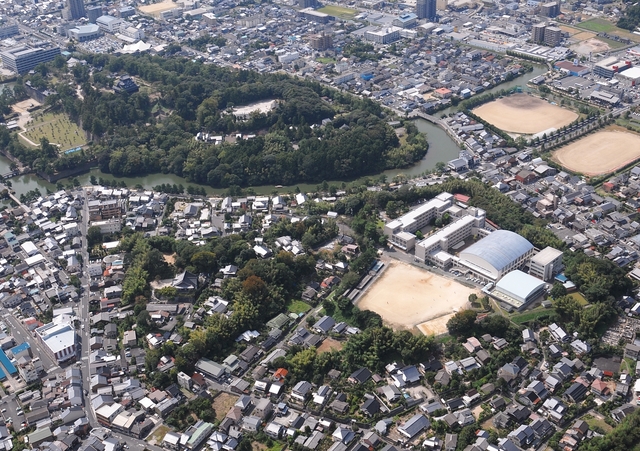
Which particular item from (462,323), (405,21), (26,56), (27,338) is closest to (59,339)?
(27,338)

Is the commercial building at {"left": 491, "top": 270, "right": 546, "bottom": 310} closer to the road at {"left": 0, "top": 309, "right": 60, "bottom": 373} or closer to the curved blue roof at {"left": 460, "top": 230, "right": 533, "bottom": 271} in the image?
the curved blue roof at {"left": 460, "top": 230, "right": 533, "bottom": 271}

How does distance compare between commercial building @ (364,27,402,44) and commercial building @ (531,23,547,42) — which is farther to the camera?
commercial building @ (364,27,402,44)

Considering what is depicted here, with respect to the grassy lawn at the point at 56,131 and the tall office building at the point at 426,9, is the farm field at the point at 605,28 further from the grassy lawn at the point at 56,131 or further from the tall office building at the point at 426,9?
the grassy lawn at the point at 56,131

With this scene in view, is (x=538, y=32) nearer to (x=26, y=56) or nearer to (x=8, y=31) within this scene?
(x=26, y=56)

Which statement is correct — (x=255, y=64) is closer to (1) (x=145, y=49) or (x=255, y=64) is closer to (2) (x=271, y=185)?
(1) (x=145, y=49)

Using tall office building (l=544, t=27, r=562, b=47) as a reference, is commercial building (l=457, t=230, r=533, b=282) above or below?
below

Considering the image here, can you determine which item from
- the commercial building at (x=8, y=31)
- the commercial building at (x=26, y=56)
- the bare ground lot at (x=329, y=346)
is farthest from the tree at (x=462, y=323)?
the commercial building at (x=8, y=31)

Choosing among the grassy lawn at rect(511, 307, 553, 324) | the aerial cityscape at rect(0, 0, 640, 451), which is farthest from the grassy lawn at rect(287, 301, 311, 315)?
the grassy lawn at rect(511, 307, 553, 324)
